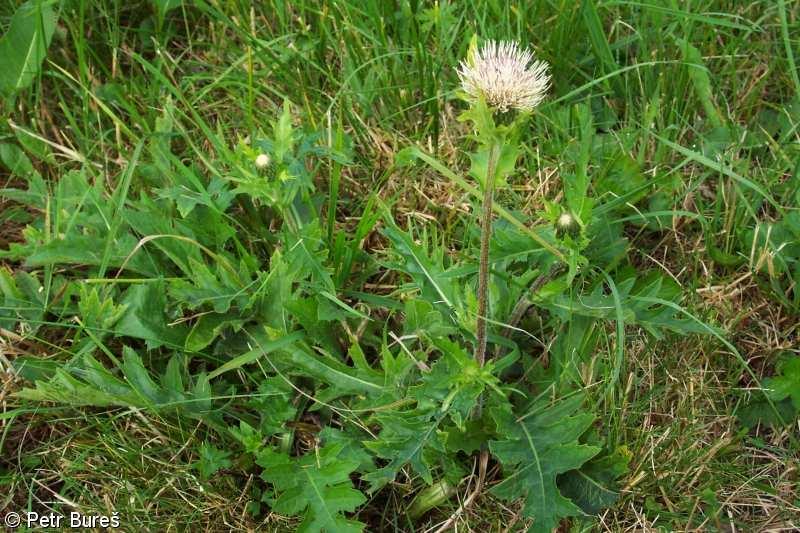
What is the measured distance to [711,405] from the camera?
7.89 ft

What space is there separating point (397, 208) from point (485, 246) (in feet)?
2.84

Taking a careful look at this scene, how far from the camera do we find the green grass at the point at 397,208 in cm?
232

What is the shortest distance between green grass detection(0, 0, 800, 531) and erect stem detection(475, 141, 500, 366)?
0.17m

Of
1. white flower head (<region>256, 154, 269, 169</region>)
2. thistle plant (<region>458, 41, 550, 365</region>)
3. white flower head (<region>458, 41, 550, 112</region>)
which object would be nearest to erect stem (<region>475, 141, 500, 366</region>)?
thistle plant (<region>458, 41, 550, 365</region>)

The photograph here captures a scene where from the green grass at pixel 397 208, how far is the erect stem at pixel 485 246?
17 centimetres

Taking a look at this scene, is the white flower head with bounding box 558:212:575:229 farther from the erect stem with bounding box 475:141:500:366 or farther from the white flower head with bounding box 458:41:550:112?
the white flower head with bounding box 458:41:550:112

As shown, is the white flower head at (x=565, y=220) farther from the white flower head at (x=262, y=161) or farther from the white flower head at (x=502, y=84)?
the white flower head at (x=262, y=161)

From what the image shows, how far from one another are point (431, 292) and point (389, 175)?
1.91 ft

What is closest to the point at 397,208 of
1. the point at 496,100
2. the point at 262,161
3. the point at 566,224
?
the point at 262,161

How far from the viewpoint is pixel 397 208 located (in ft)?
9.25

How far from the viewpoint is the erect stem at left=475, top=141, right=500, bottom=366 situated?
72.1 inches

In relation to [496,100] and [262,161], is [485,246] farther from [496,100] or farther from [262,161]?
[262,161]

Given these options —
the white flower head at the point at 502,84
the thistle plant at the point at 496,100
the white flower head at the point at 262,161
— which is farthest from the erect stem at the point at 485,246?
the white flower head at the point at 262,161

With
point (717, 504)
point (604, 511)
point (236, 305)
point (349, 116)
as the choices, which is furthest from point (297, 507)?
point (349, 116)
